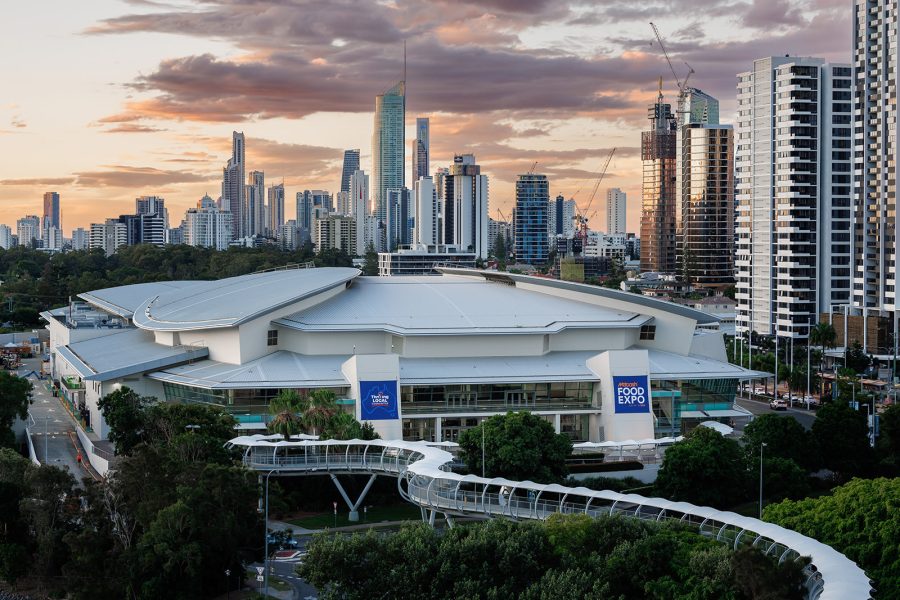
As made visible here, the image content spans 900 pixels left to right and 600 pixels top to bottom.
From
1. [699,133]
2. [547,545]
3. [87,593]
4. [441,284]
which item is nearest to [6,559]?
[87,593]

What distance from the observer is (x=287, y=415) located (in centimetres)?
5531

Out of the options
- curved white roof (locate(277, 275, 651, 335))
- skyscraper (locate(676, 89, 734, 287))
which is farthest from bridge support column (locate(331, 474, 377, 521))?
skyscraper (locate(676, 89, 734, 287))

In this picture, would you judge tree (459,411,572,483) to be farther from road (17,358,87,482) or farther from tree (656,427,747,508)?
road (17,358,87,482)

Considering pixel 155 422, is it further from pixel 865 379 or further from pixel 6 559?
pixel 865 379

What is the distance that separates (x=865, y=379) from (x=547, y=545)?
6271 cm

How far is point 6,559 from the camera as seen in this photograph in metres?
43.2

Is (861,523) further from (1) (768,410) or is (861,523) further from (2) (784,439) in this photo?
(1) (768,410)

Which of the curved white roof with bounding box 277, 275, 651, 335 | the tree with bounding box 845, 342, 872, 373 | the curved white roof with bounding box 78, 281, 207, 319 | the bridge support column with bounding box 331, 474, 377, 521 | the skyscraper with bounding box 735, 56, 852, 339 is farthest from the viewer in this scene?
the skyscraper with bounding box 735, 56, 852, 339

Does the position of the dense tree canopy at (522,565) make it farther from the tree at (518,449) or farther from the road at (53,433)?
the road at (53,433)

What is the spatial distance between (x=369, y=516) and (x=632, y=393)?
19.3 m

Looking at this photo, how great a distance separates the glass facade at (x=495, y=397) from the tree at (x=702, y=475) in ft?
47.6

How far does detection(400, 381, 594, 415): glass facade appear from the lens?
63.9 metres

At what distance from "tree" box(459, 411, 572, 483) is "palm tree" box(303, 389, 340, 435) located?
723cm

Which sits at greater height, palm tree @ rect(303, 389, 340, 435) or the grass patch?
palm tree @ rect(303, 389, 340, 435)
